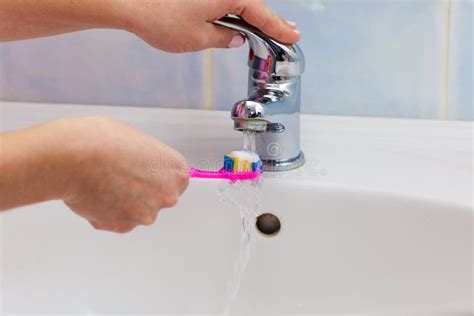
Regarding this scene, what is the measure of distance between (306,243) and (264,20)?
173 millimetres

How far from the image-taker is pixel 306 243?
0.53 metres

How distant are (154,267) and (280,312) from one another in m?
0.11

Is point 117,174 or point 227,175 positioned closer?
point 117,174

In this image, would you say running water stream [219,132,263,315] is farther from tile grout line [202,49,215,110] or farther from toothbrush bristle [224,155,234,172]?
tile grout line [202,49,215,110]

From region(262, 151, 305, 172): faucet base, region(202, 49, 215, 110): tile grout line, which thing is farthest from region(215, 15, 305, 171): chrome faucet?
region(202, 49, 215, 110): tile grout line

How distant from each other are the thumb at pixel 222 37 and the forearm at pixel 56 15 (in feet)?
0.22

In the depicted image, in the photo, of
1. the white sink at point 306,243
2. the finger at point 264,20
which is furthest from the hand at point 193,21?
the white sink at point 306,243

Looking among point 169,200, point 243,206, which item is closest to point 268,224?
point 243,206

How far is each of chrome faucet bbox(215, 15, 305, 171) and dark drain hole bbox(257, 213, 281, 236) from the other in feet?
0.13

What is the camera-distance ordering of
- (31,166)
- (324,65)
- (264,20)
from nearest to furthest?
1. (31,166)
2. (264,20)
3. (324,65)

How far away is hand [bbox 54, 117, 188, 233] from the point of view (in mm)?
390

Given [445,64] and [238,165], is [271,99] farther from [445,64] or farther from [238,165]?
[445,64]

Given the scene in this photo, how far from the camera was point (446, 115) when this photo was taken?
0.60 m

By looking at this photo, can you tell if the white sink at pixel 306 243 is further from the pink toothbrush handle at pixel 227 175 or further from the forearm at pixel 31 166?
the forearm at pixel 31 166
